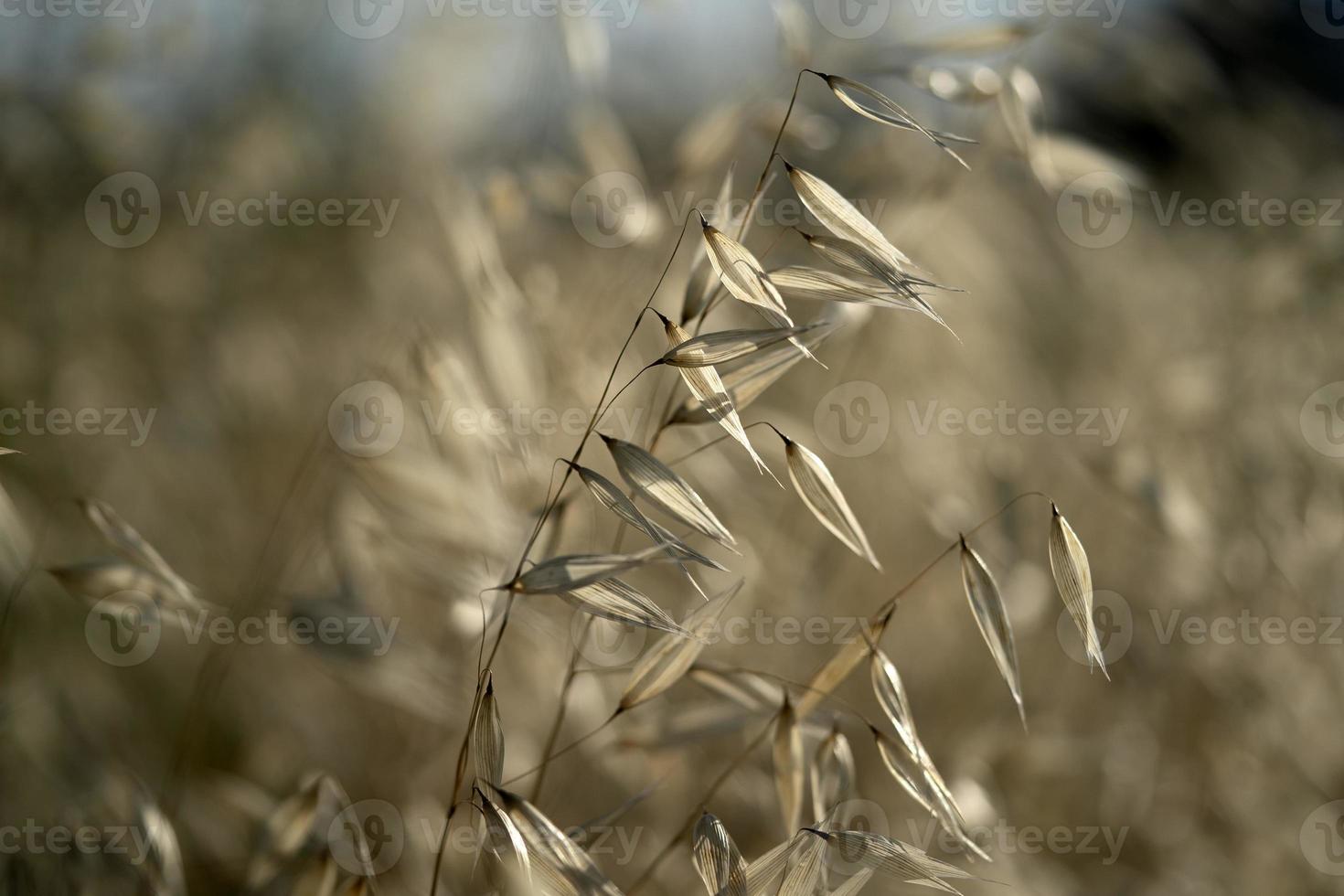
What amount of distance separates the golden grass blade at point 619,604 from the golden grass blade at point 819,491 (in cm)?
8

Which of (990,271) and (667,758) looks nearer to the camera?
(667,758)

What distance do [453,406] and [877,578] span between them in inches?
24.1

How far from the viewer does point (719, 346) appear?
1.07ft

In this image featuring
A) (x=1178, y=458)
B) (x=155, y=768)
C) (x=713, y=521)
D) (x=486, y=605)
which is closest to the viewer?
(x=713, y=521)

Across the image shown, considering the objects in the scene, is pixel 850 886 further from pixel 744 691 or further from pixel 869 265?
pixel 869 265

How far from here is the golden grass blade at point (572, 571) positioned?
1.03ft

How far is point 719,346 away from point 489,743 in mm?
168

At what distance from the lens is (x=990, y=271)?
35.8 inches

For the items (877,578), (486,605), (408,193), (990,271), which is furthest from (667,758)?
(408,193)

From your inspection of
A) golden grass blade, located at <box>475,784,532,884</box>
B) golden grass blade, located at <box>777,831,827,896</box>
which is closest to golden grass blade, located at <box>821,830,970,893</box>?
golden grass blade, located at <box>777,831,827,896</box>

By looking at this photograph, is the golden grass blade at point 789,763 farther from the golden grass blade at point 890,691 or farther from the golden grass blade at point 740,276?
the golden grass blade at point 740,276

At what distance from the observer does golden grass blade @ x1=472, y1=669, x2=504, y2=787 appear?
0.32 meters

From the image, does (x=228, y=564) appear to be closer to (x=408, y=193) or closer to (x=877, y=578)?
(x=877, y=578)

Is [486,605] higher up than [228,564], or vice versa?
[486,605]
